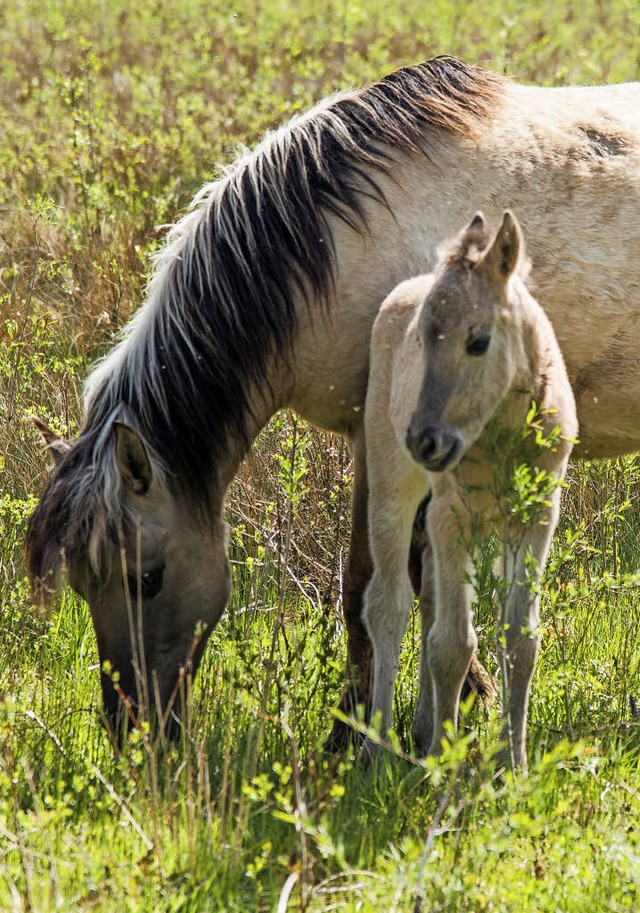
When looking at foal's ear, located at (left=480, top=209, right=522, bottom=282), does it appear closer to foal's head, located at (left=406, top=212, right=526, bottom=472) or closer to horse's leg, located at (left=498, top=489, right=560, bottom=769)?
foal's head, located at (left=406, top=212, right=526, bottom=472)

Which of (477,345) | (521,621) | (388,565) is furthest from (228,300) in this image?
(521,621)

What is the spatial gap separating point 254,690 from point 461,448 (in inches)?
49.8

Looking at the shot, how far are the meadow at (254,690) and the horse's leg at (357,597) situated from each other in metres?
0.13

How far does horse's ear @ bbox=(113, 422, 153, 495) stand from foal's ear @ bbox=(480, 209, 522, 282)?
139cm

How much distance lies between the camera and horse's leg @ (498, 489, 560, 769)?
11.9 feet

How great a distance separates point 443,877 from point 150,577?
1628 mm

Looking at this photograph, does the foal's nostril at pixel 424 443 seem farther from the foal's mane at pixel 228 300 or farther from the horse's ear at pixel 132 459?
the foal's mane at pixel 228 300

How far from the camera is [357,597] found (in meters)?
4.61

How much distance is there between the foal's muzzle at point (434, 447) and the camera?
306 cm

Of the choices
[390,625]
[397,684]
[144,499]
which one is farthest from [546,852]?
[144,499]

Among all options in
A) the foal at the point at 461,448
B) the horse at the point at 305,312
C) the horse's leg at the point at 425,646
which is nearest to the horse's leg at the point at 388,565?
the foal at the point at 461,448

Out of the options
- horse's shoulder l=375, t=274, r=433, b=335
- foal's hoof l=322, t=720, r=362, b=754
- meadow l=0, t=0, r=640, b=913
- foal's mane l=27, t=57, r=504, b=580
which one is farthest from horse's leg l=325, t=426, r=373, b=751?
horse's shoulder l=375, t=274, r=433, b=335

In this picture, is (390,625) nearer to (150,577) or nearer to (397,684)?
(397,684)

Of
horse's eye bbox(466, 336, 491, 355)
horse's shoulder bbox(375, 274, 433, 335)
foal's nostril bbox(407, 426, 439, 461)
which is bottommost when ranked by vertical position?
foal's nostril bbox(407, 426, 439, 461)
